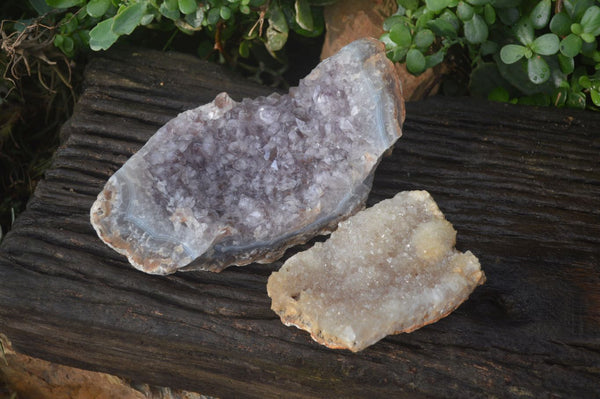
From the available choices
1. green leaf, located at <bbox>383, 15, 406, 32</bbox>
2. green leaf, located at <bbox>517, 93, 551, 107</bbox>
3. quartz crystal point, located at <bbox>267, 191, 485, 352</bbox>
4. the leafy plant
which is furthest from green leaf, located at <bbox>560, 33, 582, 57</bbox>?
quartz crystal point, located at <bbox>267, 191, 485, 352</bbox>

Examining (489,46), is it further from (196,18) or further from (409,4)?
(196,18)

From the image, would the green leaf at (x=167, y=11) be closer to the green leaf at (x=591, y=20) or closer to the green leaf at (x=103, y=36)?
the green leaf at (x=103, y=36)

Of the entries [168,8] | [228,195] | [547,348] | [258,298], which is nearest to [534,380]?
[547,348]

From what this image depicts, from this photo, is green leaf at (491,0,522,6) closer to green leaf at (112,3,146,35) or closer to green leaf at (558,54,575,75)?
green leaf at (558,54,575,75)

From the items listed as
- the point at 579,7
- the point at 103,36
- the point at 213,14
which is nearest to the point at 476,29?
the point at 579,7

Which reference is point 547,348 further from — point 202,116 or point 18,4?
point 18,4

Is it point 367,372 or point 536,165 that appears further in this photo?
point 536,165
